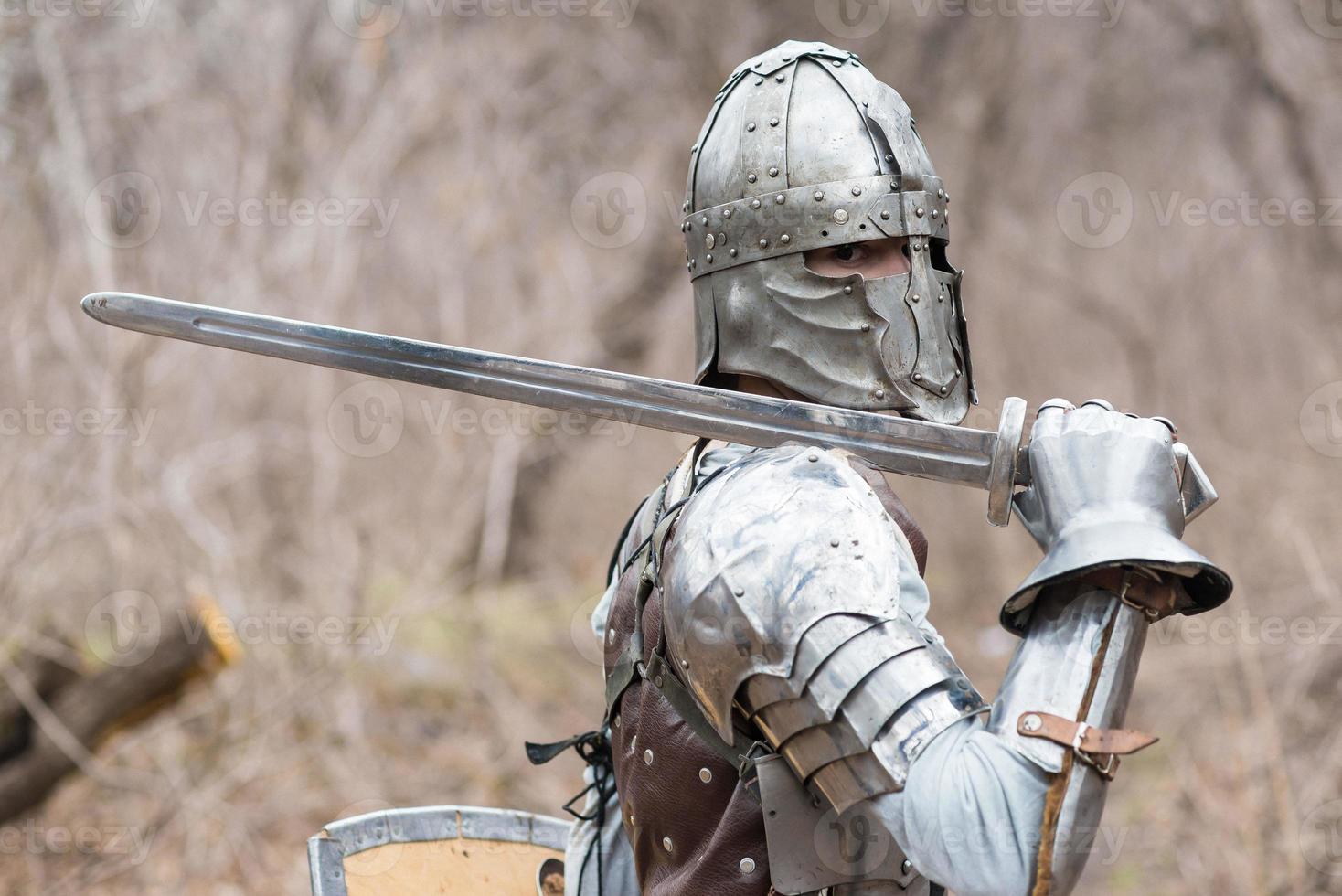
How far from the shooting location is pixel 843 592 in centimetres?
148

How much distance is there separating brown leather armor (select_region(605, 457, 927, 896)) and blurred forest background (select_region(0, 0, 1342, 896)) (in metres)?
3.24

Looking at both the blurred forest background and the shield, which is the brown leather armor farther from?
the blurred forest background

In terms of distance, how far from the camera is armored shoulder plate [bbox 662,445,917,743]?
1.49 m

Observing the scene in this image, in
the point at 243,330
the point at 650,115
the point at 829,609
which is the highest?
the point at 650,115

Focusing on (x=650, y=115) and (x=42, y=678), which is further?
(x=650, y=115)

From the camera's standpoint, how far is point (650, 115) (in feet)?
24.5

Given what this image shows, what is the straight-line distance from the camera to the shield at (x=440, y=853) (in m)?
2.22

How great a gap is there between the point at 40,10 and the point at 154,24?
74cm

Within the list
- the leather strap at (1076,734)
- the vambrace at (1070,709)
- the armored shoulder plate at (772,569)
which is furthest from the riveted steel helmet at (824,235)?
the leather strap at (1076,734)

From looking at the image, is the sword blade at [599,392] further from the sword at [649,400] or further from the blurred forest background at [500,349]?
the blurred forest background at [500,349]

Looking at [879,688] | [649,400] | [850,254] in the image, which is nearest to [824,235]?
[850,254]

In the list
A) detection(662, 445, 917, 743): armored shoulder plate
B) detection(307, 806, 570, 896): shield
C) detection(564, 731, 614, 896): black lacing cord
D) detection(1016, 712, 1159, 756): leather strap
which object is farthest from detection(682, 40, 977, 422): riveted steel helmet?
detection(307, 806, 570, 896): shield

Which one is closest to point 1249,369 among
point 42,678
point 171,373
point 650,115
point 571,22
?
point 650,115

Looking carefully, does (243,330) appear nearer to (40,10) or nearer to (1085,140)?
(40,10)
